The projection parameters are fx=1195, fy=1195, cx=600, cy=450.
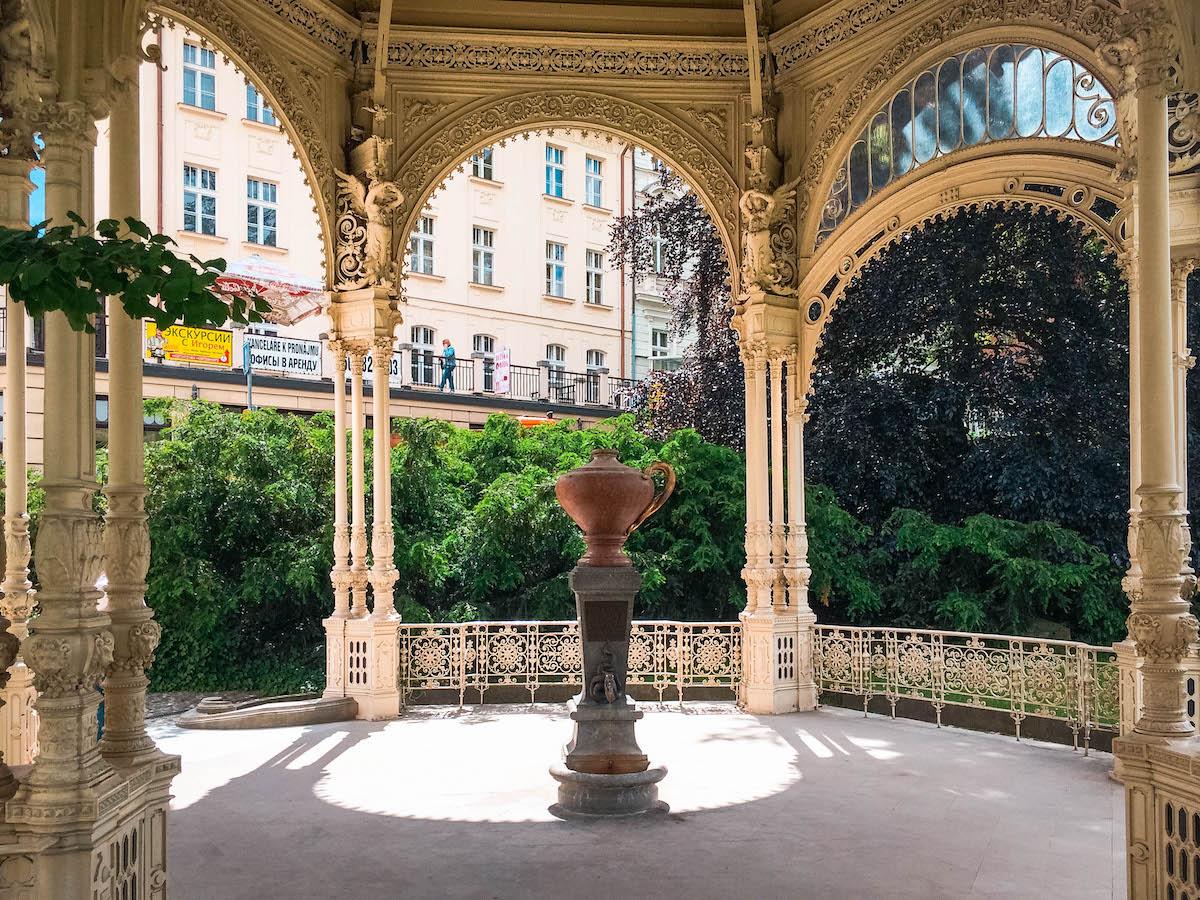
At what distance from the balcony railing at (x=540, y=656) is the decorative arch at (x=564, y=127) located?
3698 millimetres

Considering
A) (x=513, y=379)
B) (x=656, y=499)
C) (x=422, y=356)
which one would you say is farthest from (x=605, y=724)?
(x=513, y=379)

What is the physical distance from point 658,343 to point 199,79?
13.4 metres

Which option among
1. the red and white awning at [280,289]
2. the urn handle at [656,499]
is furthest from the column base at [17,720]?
the red and white awning at [280,289]

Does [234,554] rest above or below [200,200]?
below

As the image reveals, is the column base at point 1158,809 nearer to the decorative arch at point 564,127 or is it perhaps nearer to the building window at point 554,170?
the decorative arch at point 564,127

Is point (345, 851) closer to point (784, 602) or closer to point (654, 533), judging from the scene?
point (784, 602)

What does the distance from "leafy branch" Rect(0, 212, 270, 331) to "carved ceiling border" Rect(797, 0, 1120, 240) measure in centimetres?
634

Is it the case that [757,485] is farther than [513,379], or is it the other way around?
[513,379]

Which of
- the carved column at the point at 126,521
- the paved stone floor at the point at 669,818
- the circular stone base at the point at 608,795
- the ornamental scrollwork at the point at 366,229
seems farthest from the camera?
the ornamental scrollwork at the point at 366,229

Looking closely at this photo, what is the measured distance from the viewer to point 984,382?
1484 centimetres

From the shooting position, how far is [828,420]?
14.9m

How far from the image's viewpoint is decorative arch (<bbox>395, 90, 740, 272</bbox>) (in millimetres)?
10742

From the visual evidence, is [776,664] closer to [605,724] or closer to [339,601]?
[605,724]

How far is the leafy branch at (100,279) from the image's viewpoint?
9.36 feet
